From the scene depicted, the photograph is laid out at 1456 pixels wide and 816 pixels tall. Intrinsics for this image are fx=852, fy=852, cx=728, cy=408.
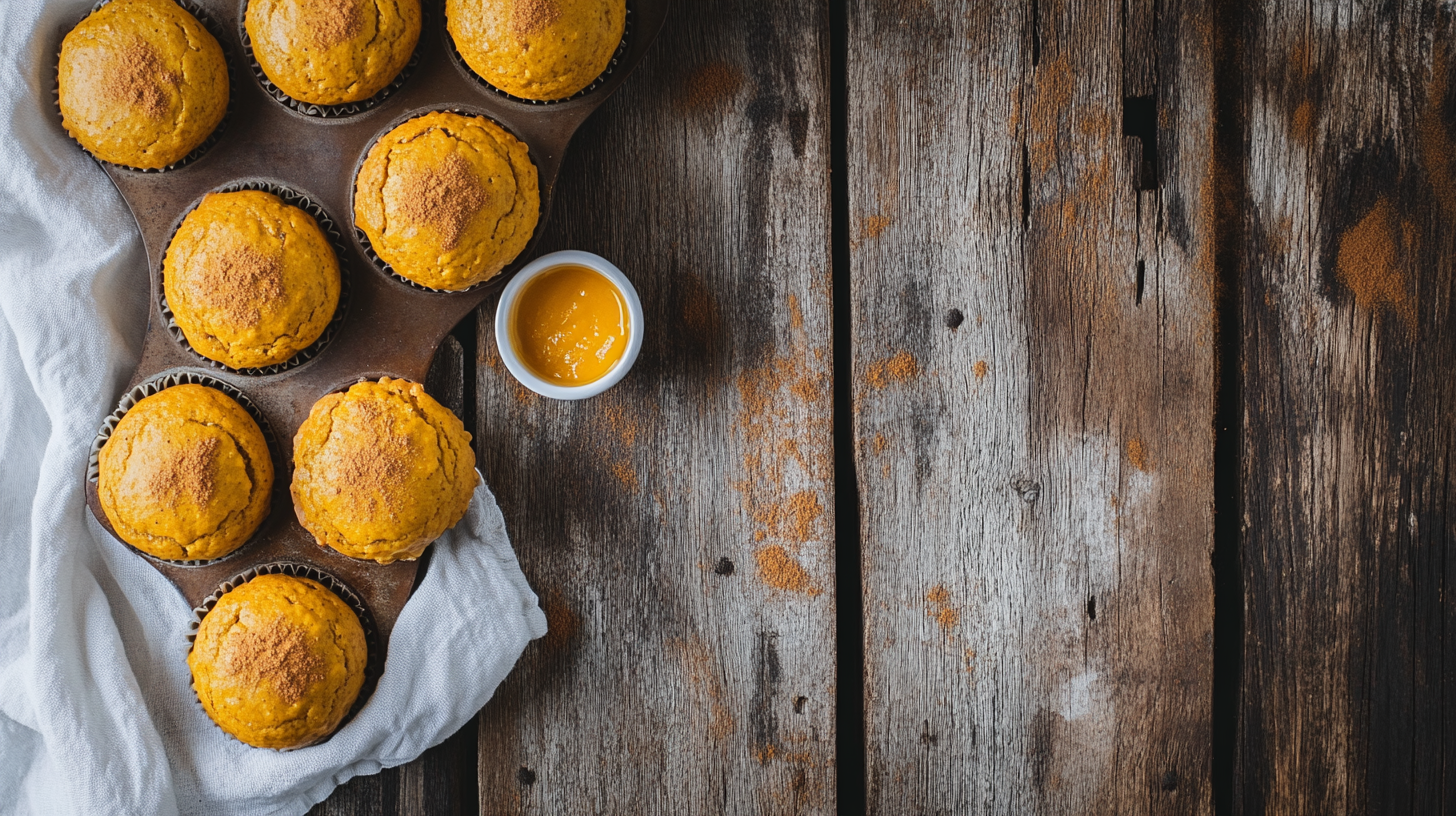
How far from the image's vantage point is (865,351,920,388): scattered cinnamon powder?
1.68m

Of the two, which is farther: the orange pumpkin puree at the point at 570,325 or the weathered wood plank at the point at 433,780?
the weathered wood plank at the point at 433,780

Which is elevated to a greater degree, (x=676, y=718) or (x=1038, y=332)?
(x=1038, y=332)

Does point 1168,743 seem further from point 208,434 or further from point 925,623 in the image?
point 208,434

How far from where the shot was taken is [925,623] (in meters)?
1.71

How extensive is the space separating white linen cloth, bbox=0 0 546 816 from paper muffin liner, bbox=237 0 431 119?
1.01 ft

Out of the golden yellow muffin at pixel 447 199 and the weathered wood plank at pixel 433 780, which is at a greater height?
the golden yellow muffin at pixel 447 199

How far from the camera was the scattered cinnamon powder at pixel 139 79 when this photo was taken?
1.33 meters

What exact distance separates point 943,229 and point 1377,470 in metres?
1.03

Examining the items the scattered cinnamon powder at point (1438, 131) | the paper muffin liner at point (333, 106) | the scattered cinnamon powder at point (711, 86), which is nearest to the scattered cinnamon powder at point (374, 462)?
the paper muffin liner at point (333, 106)

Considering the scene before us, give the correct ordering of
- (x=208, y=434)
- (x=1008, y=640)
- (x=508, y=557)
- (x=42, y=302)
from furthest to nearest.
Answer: (x=1008, y=640) < (x=508, y=557) < (x=42, y=302) < (x=208, y=434)

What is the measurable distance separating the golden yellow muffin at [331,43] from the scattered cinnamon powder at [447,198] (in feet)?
0.65

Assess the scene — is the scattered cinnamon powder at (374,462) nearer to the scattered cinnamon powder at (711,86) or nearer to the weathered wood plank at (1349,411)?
the scattered cinnamon powder at (711,86)

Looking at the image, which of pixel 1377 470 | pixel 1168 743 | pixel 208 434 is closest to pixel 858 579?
pixel 1168 743

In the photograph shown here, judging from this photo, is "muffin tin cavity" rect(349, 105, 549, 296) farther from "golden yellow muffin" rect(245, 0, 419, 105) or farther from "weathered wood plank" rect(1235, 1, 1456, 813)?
"weathered wood plank" rect(1235, 1, 1456, 813)
